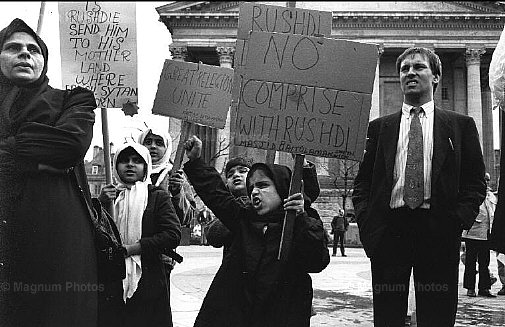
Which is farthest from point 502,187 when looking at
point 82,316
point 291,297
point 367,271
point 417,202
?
point 367,271

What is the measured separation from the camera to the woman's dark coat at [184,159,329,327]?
3385mm

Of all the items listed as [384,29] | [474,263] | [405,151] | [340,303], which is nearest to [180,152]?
[405,151]

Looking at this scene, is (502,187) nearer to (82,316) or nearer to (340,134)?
(340,134)

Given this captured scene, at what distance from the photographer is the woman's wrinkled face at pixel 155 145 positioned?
491cm

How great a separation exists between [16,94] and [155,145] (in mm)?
2392

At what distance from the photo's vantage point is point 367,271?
13562 mm

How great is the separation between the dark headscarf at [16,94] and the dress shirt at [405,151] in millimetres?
2156

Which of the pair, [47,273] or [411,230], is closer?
[47,273]

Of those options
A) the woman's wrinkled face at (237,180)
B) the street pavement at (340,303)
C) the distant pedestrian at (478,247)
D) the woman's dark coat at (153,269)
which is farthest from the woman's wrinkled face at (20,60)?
the distant pedestrian at (478,247)

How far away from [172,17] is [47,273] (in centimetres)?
4339

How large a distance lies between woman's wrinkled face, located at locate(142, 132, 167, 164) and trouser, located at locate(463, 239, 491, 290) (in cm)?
572

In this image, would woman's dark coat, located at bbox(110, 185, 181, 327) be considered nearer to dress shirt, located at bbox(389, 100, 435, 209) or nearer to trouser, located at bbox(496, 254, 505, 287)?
dress shirt, located at bbox(389, 100, 435, 209)

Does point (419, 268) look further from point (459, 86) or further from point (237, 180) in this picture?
point (459, 86)

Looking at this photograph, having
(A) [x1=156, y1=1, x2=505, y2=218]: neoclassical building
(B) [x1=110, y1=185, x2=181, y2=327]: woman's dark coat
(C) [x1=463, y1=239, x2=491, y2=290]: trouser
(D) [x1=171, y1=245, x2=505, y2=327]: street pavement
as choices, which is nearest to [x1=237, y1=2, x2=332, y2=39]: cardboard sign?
(B) [x1=110, y1=185, x2=181, y2=327]: woman's dark coat
